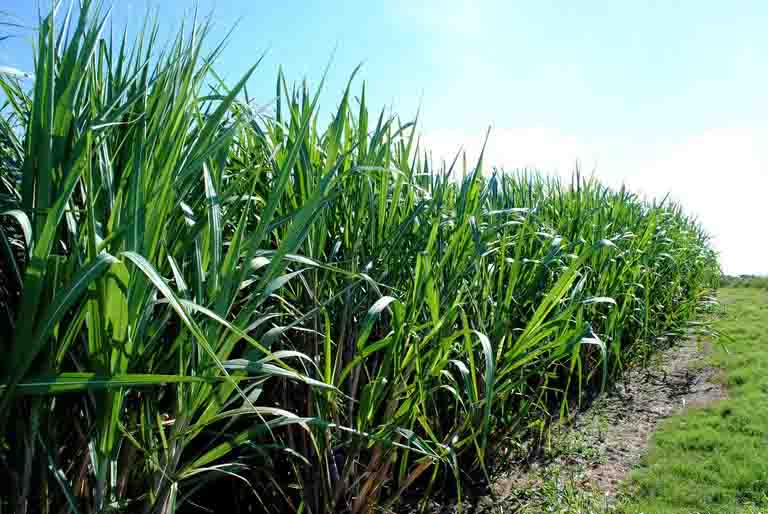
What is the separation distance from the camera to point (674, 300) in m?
4.61

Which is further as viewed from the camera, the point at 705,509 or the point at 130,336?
the point at 705,509

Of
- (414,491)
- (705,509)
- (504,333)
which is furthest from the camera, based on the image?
(705,509)

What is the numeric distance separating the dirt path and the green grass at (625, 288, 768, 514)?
9 cm

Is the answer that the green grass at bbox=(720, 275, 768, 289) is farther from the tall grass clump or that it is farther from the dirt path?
the tall grass clump

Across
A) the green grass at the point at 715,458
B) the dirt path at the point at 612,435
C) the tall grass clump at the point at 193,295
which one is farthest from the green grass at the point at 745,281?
the tall grass clump at the point at 193,295

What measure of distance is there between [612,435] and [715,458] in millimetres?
438

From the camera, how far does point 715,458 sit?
96.8 inches

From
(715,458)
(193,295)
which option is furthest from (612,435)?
(193,295)

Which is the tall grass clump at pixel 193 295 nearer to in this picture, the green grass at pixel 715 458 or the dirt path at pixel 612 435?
the dirt path at pixel 612 435

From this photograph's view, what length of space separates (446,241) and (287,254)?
875mm

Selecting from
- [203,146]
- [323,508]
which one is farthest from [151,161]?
[323,508]

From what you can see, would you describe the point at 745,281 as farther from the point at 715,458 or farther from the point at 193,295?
the point at 193,295

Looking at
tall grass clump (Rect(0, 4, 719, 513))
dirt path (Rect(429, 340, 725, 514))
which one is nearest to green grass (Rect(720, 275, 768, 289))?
dirt path (Rect(429, 340, 725, 514))

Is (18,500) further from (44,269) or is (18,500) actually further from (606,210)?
(606,210)
